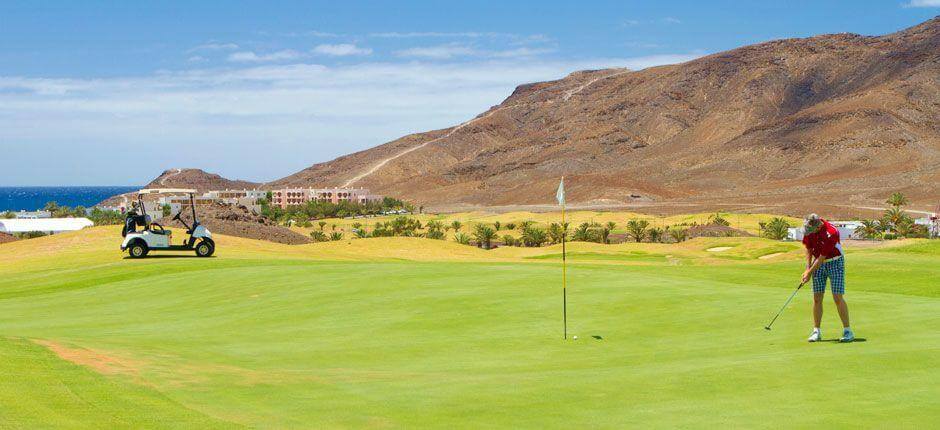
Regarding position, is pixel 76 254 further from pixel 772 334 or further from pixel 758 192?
pixel 758 192

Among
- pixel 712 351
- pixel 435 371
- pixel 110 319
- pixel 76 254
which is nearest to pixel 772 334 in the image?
pixel 712 351

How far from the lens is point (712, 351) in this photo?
15570 millimetres

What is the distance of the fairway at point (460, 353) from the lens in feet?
36.6

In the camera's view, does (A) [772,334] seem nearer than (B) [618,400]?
No

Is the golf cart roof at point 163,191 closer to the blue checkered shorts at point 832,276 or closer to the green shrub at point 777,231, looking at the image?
the blue checkered shorts at point 832,276

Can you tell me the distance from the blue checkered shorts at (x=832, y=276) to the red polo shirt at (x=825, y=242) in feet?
0.46

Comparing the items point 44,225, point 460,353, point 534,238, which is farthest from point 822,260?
point 44,225

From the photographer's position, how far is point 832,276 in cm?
1628

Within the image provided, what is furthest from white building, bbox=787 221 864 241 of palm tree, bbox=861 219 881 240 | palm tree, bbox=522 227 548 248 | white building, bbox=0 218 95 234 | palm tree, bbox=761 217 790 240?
white building, bbox=0 218 95 234

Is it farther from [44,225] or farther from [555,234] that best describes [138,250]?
[44,225]

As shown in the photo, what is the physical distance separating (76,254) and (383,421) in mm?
41976

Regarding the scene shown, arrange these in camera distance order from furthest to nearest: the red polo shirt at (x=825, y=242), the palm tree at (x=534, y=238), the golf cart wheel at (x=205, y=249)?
1. the palm tree at (x=534, y=238)
2. the golf cart wheel at (x=205, y=249)
3. the red polo shirt at (x=825, y=242)

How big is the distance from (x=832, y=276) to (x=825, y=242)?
0.56 m

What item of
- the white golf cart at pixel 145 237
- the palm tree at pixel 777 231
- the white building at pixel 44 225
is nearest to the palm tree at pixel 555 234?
the palm tree at pixel 777 231
